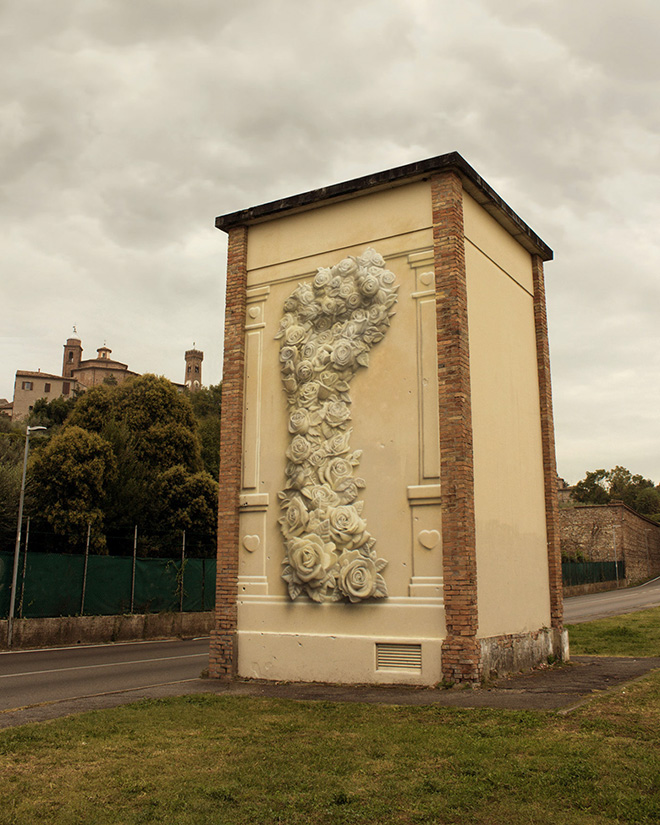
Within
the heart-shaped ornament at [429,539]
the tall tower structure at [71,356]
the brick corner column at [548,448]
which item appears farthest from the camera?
the tall tower structure at [71,356]

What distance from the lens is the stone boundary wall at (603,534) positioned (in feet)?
199

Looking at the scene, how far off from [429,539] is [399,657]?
1.64 metres

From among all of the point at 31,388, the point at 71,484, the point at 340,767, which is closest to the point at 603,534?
the point at 71,484

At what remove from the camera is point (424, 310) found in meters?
11.2

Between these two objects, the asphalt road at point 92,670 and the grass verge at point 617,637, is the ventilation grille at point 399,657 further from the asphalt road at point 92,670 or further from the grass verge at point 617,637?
the grass verge at point 617,637

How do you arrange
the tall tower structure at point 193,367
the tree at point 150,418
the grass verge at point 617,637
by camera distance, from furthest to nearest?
the tall tower structure at point 193,367 → the tree at point 150,418 → the grass verge at point 617,637

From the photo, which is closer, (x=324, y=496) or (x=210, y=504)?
(x=324, y=496)

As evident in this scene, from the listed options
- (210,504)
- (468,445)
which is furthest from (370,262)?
(210,504)

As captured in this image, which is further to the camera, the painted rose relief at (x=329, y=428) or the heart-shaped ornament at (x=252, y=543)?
the heart-shaped ornament at (x=252, y=543)

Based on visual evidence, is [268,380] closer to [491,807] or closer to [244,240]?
[244,240]

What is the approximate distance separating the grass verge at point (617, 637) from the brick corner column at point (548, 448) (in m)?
2.01

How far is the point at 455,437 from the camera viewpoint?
10438 millimetres

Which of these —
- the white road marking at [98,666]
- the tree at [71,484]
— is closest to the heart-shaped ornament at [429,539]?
the white road marking at [98,666]

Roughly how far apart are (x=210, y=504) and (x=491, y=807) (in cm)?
2606
